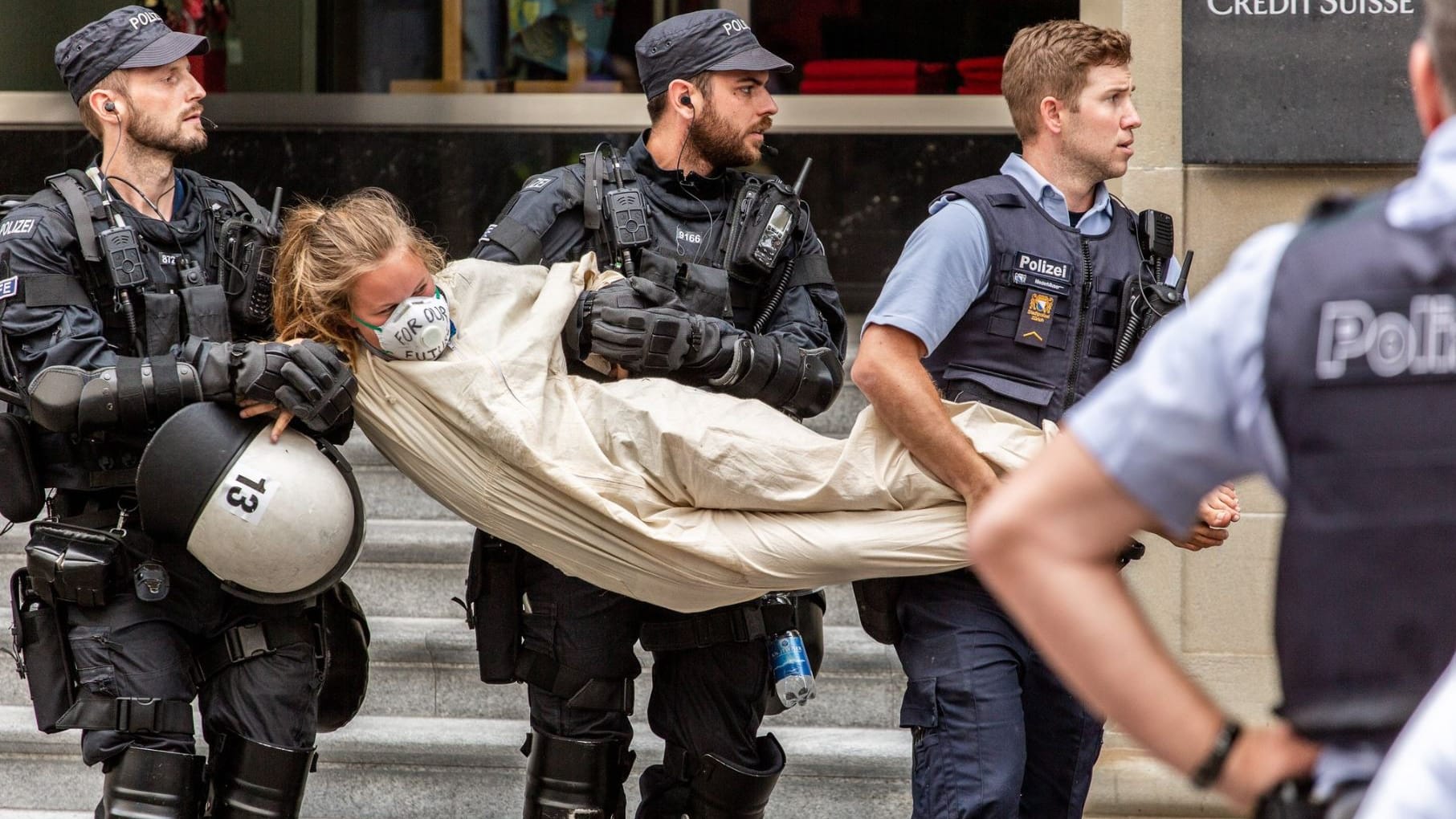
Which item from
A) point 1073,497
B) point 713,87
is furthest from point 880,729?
point 1073,497

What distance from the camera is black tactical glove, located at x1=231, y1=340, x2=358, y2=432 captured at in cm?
296

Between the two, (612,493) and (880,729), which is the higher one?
(612,493)

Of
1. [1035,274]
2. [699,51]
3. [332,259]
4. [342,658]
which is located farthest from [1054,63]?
[342,658]

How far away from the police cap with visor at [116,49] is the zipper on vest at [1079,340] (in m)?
2.03

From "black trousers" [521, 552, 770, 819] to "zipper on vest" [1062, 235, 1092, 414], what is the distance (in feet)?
2.87

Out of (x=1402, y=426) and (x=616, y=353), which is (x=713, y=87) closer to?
(x=616, y=353)

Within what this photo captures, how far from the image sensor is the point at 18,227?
318 cm

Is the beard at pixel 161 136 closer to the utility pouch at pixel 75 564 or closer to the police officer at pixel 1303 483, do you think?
the utility pouch at pixel 75 564

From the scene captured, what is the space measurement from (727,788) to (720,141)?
1.45m

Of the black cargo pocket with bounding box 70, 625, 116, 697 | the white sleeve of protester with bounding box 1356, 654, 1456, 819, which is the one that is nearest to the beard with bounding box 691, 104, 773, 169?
the black cargo pocket with bounding box 70, 625, 116, 697

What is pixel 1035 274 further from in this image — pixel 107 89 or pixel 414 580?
pixel 414 580

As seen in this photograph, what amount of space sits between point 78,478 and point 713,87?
1624 millimetres

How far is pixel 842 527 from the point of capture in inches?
117

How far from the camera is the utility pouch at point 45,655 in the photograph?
10.4 ft
